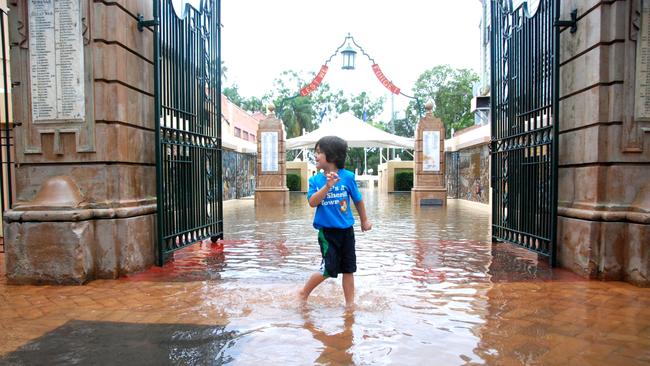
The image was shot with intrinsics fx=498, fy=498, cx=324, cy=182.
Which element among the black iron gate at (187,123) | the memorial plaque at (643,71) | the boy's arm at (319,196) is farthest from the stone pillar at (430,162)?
the boy's arm at (319,196)

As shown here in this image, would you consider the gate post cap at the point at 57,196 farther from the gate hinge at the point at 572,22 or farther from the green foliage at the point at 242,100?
the green foliage at the point at 242,100

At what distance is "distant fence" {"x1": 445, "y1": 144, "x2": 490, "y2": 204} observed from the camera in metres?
17.7

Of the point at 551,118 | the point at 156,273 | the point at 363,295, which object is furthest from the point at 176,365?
the point at 551,118

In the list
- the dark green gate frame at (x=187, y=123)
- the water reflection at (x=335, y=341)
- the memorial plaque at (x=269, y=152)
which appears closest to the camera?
the water reflection at (x=335, y=341)

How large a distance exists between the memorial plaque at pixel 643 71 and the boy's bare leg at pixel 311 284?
12.0ft

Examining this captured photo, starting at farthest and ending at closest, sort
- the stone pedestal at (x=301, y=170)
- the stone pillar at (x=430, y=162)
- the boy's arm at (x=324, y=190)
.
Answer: the stone pedestal at (x=301, y=170), the stone pillar at (x=430, y=162), the boy's arm at (x=324, y=190)

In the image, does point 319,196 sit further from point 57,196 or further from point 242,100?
point 242,100

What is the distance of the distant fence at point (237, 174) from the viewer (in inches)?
816

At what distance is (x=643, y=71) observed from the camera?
16.7 feet

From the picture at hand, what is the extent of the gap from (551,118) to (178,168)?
471 cm

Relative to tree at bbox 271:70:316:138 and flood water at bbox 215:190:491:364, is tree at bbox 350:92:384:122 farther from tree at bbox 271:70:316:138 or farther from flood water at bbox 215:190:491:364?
flood water at bbox 215:190:491:364

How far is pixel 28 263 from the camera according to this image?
16.8 feet

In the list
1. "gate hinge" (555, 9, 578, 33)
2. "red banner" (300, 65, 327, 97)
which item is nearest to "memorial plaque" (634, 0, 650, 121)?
"gate hinge" (555, 9, 578, 33)

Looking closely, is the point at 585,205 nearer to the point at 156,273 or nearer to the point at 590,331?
the point at 590,331
